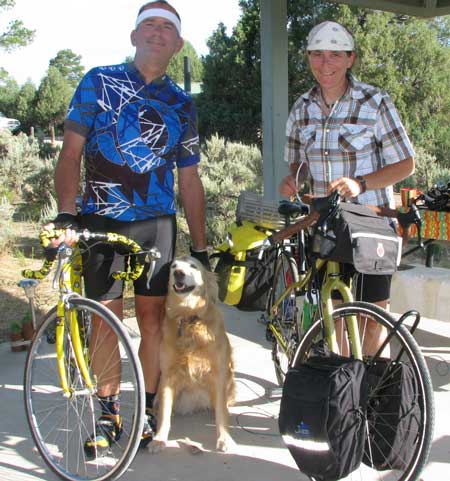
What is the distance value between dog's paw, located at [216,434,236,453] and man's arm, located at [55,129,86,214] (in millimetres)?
1448

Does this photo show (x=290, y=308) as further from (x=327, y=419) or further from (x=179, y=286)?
(x=327, y=419)

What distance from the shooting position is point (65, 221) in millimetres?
2814

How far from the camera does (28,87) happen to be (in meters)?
47.5

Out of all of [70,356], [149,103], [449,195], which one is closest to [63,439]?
[70,356]

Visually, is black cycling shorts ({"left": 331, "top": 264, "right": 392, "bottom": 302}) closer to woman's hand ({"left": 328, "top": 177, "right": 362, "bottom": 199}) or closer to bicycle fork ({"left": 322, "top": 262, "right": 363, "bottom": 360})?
bicycle fork ({"left": 322, "top": 262, "right": 363, "bottom": 360})

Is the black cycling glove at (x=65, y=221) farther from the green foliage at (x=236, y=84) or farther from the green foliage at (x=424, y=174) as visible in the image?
the green foliage at (x=236, y=84)

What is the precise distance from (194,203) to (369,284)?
43.5 inches

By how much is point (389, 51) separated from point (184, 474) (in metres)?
22.0

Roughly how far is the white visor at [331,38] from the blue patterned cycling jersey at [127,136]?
78cm

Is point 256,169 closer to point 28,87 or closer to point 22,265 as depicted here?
point 22,265

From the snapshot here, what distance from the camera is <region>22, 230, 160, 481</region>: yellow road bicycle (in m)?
2.67

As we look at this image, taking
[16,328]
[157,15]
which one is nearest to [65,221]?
[157,15]

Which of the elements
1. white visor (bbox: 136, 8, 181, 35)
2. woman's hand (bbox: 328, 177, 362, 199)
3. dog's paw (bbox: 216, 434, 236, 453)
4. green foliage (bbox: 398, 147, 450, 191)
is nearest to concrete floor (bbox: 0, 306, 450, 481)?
dog's paw (bbox: 216, 434, 236, 453)

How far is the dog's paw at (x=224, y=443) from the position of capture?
3148 mm
